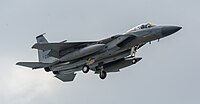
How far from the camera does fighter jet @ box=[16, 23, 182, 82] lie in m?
53.0

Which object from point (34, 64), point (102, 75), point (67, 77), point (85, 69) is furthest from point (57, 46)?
point (67, 77)

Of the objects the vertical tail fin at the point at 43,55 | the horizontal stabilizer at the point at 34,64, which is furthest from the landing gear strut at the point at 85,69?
the horizontal stabilizer at the point at 34,64

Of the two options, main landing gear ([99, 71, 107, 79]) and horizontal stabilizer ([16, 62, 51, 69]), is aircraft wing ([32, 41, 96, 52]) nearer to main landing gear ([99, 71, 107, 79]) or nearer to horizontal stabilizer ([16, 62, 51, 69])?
horizontal stabilizer ([16, 62, 51, 69])

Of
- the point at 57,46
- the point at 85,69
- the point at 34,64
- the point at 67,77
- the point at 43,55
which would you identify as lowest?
the point at 67,77

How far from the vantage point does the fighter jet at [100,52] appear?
53.0 meters

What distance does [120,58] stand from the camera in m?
55.1

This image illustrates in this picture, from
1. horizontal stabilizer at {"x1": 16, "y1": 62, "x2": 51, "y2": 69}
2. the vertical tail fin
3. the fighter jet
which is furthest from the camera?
the vertical tail fin

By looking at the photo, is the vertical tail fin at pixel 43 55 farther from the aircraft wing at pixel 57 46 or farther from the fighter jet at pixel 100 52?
the aircraft wing at pixel 57 46

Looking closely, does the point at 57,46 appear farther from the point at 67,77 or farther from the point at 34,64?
the point at 67,77

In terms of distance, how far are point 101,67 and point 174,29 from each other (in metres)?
6.75

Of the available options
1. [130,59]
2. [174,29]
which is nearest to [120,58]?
[130,59]

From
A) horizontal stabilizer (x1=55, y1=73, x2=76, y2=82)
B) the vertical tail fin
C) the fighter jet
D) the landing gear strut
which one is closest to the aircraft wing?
the fighter jet

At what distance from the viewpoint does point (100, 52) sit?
53500mm

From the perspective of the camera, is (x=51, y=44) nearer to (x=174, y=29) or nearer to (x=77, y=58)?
(x=77, y=58)
